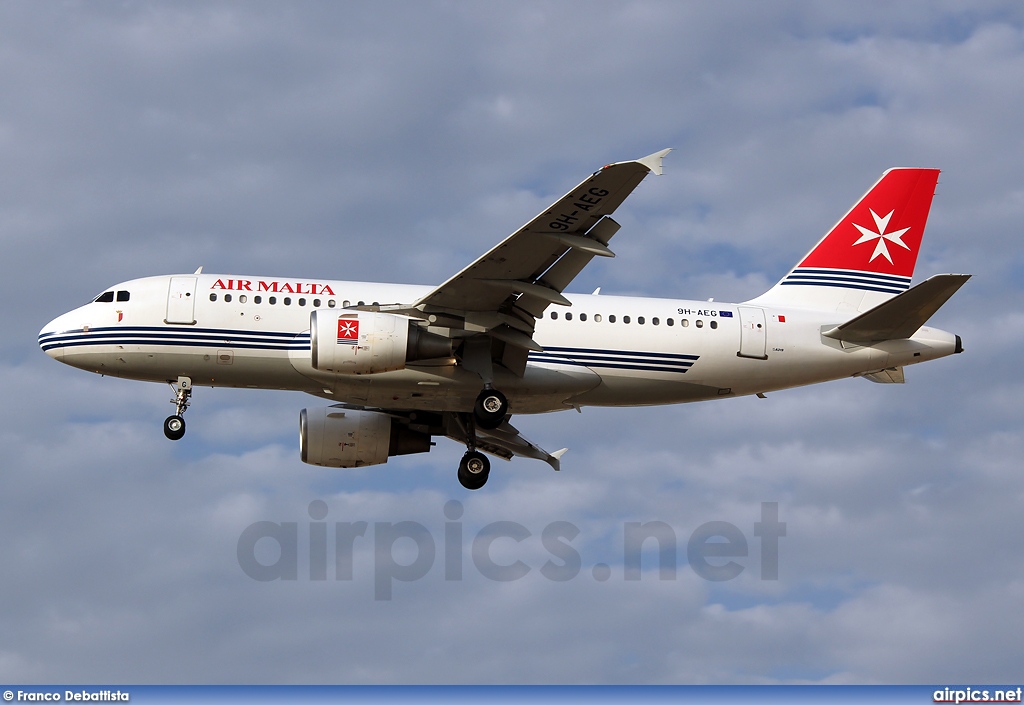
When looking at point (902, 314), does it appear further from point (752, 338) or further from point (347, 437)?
point (347, 437)

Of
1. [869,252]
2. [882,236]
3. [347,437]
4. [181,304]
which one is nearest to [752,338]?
[869,252]

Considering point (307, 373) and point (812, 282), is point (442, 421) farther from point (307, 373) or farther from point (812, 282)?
point (812, 282)

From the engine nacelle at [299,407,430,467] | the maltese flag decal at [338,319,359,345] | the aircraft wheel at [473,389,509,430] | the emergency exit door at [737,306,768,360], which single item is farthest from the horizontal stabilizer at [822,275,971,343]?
the maltese flag decal at [338,319,359,345]

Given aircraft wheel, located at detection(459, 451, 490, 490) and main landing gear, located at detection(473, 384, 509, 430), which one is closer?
main landing gear, located at detection(473, 384, 509, 430)

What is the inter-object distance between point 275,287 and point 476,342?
551 centimetres

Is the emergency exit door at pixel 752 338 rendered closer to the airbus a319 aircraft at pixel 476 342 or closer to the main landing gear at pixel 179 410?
the airbus a319 aircraft at pixel 476 342

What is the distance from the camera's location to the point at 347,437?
39344 millimetres

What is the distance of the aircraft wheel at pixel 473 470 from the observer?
3844cm

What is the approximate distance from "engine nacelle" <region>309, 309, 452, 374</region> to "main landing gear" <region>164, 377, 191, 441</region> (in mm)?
3857

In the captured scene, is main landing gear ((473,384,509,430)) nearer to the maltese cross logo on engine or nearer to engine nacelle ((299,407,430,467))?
engine nacelle ((299,407,430,467))

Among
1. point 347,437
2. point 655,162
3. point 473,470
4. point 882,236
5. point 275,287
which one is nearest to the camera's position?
point 655,162

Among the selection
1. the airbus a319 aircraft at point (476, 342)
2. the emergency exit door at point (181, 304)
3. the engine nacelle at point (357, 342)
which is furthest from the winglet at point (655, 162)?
the emergency exit door at point (181, 304)

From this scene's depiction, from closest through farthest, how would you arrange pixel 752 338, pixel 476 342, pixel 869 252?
1. pixel 476 342
2. pixel 752 338
3. pixel 869 252

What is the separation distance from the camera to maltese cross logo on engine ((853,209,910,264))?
133 feet
